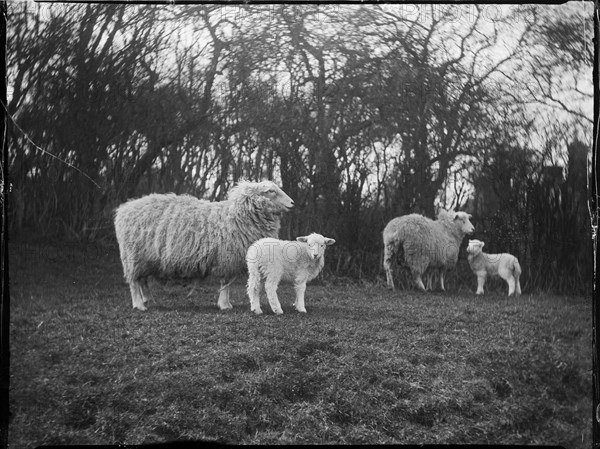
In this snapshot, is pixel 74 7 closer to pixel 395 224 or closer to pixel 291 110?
pixel 291 110

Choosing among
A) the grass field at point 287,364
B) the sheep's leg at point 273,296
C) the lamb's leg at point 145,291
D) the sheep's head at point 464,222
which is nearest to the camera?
the grass field at point 287,364

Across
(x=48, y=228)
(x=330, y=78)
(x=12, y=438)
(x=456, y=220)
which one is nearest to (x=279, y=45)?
(x=330, y=78)

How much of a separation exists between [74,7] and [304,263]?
2.19m

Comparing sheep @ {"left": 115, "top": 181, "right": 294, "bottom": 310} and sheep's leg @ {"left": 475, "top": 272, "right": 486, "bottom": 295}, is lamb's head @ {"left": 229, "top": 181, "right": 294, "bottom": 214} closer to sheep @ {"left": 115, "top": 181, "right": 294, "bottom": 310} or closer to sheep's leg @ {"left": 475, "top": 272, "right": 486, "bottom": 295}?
sheep @ {"left": 115, "top": 181, "right": 294, "bottom": 310}

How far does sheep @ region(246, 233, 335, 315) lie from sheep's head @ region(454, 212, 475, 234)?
0.86 meters

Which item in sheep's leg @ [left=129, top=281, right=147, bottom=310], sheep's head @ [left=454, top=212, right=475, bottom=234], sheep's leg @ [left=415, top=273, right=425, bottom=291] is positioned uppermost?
sheep's head @ [left=454, top=212, right=475, bottom=234]

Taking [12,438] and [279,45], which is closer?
[12,438]

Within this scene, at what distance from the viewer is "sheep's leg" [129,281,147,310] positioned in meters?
3.79

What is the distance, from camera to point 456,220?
3.95 metres

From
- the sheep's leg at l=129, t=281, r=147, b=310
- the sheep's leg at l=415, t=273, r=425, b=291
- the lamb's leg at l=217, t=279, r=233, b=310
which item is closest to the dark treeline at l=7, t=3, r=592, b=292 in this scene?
the sheep's leg at l=415, t=273, r=425, b=291

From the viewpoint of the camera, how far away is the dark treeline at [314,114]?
3.78 metres

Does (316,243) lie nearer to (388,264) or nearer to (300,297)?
(300,297)

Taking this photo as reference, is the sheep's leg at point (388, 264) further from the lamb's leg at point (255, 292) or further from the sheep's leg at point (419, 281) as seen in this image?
the lamb's leg at point (255, 292)

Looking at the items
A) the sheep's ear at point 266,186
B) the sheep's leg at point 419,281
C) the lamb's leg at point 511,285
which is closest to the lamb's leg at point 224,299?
the sheep's ear at point 266,186
